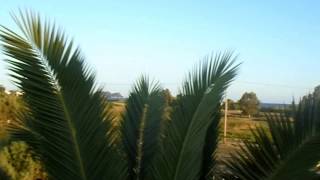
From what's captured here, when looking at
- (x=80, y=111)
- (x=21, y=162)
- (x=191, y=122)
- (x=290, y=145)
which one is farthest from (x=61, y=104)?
(x=21, y=162)

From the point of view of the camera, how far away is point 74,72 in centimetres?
303

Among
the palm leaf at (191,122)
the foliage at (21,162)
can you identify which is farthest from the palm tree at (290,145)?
the foliage at (21,162)

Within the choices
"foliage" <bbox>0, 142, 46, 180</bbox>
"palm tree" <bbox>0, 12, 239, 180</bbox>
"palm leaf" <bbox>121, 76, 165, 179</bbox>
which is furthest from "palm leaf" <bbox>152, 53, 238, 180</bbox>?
"foliage" <bbox>0, 142, 46, 180</bbox>

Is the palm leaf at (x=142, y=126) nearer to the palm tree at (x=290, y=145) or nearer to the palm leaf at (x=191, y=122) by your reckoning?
the palm leaf at (x=191, y=122)

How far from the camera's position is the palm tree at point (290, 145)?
3.05m

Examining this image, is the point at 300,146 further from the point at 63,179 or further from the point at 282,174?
the point at 63,179

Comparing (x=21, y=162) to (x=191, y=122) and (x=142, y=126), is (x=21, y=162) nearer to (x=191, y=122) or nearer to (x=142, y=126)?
(x=142, y=126)

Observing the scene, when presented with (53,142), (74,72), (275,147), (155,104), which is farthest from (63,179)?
(155,104)

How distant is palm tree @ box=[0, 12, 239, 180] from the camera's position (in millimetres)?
2953

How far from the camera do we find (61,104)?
305 cm

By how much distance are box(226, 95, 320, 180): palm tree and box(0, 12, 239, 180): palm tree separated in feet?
1.22

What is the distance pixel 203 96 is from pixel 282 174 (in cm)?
65

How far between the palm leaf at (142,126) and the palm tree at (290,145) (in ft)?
3.87

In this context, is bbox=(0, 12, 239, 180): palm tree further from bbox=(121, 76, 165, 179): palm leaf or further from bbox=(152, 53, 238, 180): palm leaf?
bbox=(121, 76, 165, 179): palm leaf
